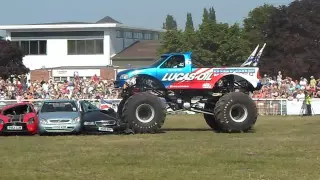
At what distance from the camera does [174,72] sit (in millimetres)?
24703

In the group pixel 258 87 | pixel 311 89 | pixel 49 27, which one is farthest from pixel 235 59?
pixel 258 87

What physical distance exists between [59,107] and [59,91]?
16922 millimetres

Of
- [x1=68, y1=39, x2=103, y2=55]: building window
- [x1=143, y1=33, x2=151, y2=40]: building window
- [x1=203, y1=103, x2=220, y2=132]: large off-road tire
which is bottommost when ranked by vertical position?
[x1=203, y1=103, x2=220, y2=132]: large off-road tire

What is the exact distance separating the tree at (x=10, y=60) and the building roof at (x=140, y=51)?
12.5 m

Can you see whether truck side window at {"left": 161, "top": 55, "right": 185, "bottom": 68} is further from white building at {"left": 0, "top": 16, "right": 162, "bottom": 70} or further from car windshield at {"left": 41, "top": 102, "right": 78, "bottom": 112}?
white building at {"left": 0, "top": 16, "right": 162, "bottom": 70}

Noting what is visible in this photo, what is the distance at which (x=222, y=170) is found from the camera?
13.9 metres

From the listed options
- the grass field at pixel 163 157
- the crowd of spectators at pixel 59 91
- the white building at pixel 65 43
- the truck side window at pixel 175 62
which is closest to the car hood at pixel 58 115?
the grass field at pixel 163 157

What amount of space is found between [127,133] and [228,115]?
3646 mm

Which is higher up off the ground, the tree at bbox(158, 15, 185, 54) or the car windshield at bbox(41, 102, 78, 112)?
the tree at bbox(158, 15, 185, 54)

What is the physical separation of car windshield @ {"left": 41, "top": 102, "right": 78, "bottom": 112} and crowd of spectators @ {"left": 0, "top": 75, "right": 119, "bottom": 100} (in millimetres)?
14407

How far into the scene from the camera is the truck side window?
2491 centimetres

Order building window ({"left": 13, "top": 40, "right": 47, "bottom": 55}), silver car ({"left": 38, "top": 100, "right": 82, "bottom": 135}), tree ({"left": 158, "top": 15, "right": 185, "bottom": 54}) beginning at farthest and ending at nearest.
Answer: building window ({"left": 13, "top": 40, "right": 47, "bottom": 55})
tree ({"left": 158, "top": 15, "right": 185, "bottom": 54})
silver car ({"left": 38, "top": 100, "right": 82, "bottom": 135})

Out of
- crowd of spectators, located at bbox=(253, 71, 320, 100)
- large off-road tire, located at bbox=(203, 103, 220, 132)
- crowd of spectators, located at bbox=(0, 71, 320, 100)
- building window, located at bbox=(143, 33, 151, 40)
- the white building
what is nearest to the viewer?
large off-road tire, located at bbox=(203, 103, 220, 132)

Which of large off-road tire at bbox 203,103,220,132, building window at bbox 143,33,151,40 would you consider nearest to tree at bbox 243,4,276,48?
building window at bbox 143,33,151,40
